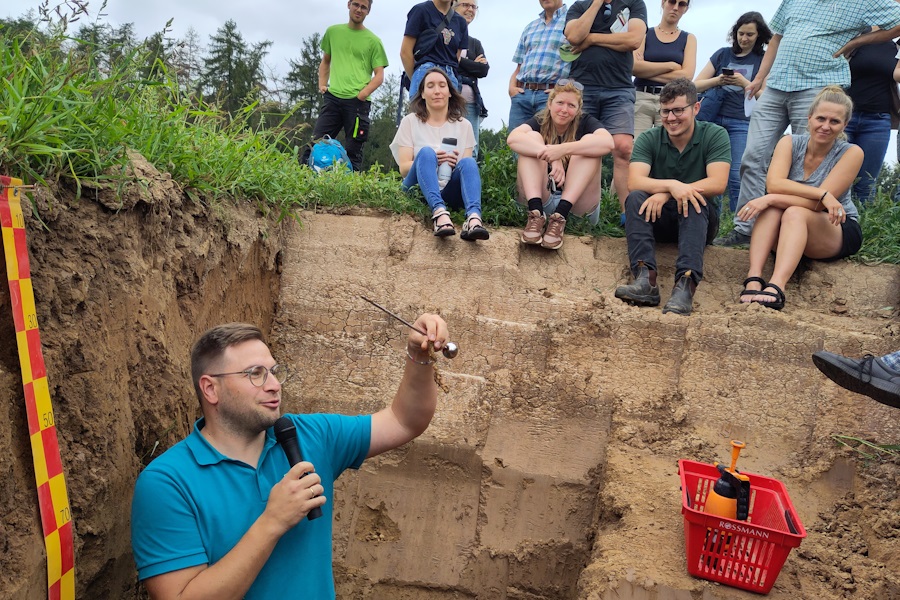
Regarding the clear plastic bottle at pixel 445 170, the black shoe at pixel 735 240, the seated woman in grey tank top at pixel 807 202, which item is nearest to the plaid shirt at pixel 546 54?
the clear plastic bottle at pixel 445 170

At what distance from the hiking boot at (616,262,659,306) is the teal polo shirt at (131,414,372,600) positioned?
2.76 metres

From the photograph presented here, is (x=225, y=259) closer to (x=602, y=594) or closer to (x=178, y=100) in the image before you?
(x=178, y=100)

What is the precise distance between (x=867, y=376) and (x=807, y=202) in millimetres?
1833

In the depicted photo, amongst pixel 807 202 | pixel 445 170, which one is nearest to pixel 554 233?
pixel 445 170

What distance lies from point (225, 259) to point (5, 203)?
1.82 m

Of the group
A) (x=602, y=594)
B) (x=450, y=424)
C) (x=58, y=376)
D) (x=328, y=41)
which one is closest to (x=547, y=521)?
(x=450, y=424)

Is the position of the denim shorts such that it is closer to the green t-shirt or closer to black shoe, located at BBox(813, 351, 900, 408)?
the green t-shirt

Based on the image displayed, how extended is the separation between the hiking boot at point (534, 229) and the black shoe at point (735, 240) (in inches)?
59.6

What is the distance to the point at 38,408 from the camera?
265 centimetres

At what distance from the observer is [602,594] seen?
3139mm

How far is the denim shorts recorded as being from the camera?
20.2ft

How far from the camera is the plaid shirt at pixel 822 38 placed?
574 centimetres

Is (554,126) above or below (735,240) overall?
above

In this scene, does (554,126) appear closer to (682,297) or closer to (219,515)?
(682,297)
